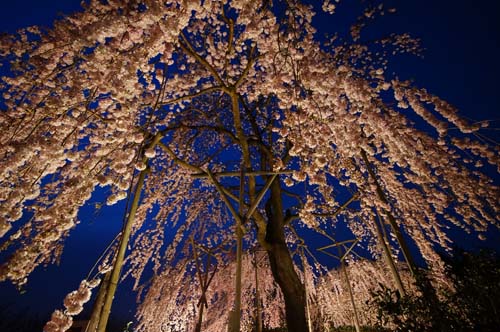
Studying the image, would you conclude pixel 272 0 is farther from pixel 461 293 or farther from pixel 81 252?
pixel 81 252

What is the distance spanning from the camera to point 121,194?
320cm

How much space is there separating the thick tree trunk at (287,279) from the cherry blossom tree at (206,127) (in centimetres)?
3

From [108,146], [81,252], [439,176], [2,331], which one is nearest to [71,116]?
[108,146]

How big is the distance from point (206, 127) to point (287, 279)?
3.63 metres

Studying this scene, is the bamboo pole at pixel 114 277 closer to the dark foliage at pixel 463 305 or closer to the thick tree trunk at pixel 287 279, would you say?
the dark foliage at pixel 463 305

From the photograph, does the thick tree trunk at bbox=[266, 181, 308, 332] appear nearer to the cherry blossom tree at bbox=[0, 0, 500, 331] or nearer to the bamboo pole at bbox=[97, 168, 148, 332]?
the cherry blossom tree at bbox=[0, 0, 500, 331]

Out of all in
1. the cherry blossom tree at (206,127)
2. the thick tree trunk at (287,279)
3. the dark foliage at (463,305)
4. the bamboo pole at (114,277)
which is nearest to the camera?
the bamboo pole at (114,277)

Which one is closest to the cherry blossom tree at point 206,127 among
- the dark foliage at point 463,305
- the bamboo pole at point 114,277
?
the bamboo pole at point 114,277

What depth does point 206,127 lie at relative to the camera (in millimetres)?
5398

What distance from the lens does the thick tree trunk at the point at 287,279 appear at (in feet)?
14.4

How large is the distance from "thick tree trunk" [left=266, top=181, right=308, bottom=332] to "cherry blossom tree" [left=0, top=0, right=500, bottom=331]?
0.03m

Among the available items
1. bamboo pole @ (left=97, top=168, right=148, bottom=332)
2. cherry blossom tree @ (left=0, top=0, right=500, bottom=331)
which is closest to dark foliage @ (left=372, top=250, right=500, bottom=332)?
cherry blossom tree @ (left=0, top=0, right=500, bottom=331)

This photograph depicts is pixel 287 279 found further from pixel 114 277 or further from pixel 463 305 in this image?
pixel 114 277

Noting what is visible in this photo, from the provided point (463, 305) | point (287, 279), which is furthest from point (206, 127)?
point (463, 305)
